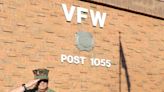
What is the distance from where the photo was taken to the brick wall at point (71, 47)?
982 cm

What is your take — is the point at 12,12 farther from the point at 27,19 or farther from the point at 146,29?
the point at 146,29

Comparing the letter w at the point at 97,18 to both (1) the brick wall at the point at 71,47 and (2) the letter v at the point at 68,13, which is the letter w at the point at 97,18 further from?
(2) the letter v at the point at 68,13

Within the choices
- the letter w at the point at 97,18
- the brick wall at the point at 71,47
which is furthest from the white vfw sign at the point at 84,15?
the brick wall at the point at 71,47

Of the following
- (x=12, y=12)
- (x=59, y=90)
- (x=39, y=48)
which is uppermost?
(x=12, y=12)

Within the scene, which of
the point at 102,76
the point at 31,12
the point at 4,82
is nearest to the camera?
the point at 4,82

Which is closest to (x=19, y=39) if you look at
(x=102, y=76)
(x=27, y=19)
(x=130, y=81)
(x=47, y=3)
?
(x=27, y=19)

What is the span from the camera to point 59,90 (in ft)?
34.8

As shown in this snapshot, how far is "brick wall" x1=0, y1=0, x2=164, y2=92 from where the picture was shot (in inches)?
387

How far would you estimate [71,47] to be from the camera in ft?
36.1

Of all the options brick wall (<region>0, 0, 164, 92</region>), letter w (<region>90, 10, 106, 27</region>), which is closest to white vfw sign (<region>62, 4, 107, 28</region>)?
letter w (<region>90, 10, 106, 27</region>)

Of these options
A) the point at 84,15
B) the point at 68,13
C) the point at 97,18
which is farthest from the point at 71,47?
the point at 97,18

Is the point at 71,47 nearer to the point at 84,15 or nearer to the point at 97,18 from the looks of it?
the point at 84,15

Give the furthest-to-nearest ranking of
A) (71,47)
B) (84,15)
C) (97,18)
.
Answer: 1. (97,18)
2. (84,15)
3. (71,47)

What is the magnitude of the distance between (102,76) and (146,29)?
2279 mm
